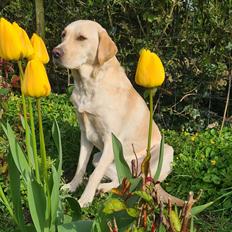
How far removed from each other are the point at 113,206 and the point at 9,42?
0.68 metres

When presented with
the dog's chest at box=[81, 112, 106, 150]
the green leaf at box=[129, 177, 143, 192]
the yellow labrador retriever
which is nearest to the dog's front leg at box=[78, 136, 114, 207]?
the yellow labrador retriever

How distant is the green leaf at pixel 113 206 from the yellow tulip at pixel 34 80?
18.0 inches

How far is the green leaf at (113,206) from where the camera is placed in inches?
66.7

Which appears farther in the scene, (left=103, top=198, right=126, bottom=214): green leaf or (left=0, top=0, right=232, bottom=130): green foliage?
(left=0, top=0, right=232, bottom=130): green foliage

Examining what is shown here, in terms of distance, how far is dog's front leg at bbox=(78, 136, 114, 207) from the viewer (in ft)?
12.0

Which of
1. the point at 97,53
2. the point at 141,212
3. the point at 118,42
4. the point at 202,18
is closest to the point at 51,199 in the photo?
the point at 141,212

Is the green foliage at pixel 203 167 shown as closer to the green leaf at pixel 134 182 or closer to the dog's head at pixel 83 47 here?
the dog's head at pixel 83 47

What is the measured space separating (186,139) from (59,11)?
3087 mm

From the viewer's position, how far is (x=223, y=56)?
571cm

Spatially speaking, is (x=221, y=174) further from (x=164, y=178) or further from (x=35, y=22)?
(x=35, y=22)

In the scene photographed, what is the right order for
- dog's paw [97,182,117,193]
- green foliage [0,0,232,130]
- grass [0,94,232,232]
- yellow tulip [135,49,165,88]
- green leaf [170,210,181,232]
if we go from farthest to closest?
green foliage [0,0,232,130], dog's paw [97,182,117,193], grass [0,94,232,232], yellow tulip [135,49,165,88], green leaf [170,210,181,232]

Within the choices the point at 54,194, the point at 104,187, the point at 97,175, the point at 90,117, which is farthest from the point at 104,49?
the point at 54,194

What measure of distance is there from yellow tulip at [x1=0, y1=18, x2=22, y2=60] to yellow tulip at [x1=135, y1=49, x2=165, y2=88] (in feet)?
1.45

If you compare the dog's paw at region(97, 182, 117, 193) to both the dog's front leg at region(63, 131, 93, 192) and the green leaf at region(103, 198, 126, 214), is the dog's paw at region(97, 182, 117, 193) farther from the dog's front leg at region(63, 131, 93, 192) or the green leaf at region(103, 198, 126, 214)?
the green leaf at region(103, 198, 126, 214)
